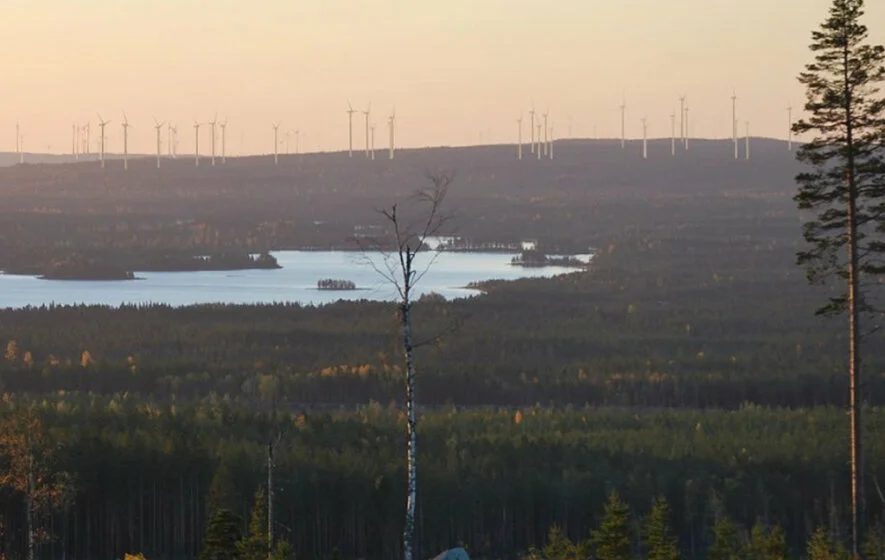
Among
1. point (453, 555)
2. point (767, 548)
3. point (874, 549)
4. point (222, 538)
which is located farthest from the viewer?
point (767, 548)

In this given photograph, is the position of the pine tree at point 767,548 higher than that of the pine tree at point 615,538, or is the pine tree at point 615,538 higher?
the pine tree at point 615,538

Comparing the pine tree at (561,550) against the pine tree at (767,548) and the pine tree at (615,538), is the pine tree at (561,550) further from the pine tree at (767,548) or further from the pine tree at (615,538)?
the pine tree at (767,548)

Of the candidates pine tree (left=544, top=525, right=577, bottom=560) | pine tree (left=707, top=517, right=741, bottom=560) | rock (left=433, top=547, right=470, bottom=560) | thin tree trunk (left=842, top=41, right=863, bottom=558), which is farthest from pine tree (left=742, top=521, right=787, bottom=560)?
rock (left=433, top=547, right=470, bottom=560)

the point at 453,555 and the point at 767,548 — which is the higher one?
the point at 453,555

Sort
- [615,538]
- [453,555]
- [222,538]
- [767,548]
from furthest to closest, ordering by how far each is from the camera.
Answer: [767,548], [615,538], [222,538], [453,555]

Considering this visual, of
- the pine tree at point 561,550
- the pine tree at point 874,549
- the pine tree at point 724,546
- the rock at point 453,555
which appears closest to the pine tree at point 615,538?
the pine tree at point 561,550

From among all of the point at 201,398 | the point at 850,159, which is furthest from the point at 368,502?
the point at 201,398

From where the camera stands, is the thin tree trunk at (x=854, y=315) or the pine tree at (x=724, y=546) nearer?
the thin tree trunk at (x=854, y=315)

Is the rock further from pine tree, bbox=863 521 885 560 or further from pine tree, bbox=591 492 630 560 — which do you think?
pine tree, bbox=863 521 885 560

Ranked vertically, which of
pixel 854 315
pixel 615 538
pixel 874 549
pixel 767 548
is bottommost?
pixel 767 548

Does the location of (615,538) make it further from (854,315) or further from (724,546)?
(854,315)

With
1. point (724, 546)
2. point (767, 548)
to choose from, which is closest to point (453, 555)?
point (767, 548)
